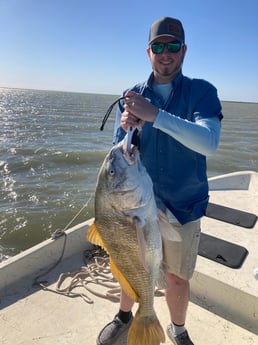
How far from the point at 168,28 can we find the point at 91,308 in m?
2.79

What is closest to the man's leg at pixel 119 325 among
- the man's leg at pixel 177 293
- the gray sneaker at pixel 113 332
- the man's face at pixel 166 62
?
the gray sneaker at pixel 113 332

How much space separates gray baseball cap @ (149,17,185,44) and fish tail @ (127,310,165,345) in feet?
6.59

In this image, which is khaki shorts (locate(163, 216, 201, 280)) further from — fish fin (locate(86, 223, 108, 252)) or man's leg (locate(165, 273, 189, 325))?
fish fin (locate(86, 223, 108, 252))

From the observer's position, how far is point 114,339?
3.07 metres

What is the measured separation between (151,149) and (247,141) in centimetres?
2224

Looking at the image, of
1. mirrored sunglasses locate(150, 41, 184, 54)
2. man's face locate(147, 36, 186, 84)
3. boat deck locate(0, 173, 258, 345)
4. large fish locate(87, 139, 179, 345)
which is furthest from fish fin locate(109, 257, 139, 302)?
mirrored sunglasses locate(150, 41, 184, 54)

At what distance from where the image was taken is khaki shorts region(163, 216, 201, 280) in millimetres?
2660

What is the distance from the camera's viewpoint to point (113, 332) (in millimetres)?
3088

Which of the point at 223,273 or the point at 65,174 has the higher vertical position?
the point at 223,273

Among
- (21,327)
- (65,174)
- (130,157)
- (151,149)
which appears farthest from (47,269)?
(65,174)

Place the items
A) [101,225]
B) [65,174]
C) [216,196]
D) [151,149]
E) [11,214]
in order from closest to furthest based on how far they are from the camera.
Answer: [101,225]
[151,149]
[216,196]
[11,214]
[65,174]

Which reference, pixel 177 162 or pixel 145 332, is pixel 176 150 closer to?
pixel 177 162

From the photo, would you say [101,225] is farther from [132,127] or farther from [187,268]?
[187,268]

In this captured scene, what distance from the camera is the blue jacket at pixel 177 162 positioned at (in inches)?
98.0
